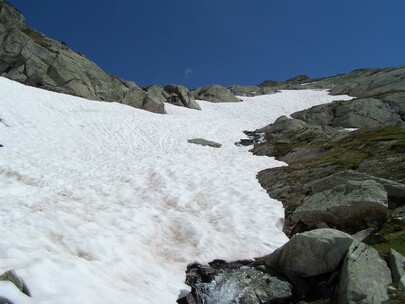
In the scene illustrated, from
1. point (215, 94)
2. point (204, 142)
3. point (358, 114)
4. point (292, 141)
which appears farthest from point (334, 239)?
point (215, 94)

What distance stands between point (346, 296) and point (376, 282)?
81cm

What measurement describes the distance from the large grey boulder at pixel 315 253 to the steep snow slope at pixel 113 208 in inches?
88.4

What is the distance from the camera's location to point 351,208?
41.2ft

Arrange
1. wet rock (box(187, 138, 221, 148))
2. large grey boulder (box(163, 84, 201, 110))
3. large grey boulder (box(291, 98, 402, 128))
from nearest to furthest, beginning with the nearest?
wet rock (box(187, 138, 221, 148)) → large grey boulder (box(291, 98, 402, 128)) → large grey boulder (box(163, 84, 201, 110))

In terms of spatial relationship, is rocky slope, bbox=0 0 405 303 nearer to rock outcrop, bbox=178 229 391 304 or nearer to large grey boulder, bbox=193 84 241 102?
rock outcrop, bbox=178 229 391 304

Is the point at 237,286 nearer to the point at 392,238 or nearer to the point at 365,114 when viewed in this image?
the point at 392,238

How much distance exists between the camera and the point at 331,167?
1877cm

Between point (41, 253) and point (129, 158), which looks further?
point (129, 158)

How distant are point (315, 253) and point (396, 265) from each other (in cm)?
189

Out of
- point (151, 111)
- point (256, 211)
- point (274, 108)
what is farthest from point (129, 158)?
point (274, 108)

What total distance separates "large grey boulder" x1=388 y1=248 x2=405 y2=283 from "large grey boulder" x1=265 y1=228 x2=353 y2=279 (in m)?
1.03

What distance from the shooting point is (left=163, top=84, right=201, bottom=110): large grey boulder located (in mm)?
57562

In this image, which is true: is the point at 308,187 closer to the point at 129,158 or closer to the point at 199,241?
the point at 199,241

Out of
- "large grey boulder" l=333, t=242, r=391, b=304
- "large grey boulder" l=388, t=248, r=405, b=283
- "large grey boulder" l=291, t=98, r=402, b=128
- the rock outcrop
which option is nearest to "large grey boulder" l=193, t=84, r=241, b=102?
"large grey boulder" l=291, t=98, r=402, b=128
